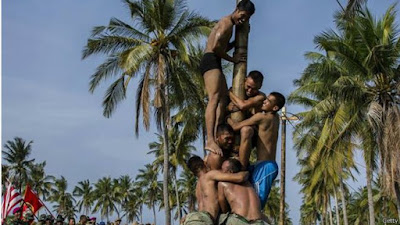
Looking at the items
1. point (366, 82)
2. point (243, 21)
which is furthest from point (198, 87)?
point (243, 21)

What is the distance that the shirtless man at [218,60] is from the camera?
6.72 metres

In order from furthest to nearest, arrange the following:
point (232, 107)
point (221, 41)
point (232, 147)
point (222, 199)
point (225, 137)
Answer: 1. point (221, 41)
2. point (232, 107)
3. point (232, 147)
4. point (225, 137)
5. point (222, 199)

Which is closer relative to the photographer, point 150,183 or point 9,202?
point 9,202

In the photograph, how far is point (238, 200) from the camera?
6.07m

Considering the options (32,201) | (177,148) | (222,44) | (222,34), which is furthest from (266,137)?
(177,148)

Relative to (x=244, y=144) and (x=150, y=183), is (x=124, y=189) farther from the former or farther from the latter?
(x=244, y=144)

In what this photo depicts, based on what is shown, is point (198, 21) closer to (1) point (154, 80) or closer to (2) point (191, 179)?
(1) point (154, 80)

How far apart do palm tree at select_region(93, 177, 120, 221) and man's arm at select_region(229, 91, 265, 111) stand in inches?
3486

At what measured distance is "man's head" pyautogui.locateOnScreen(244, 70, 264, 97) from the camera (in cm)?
671

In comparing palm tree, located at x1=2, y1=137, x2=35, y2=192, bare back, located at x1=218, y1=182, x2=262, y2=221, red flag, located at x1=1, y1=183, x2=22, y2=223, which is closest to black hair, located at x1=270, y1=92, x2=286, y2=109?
bare back, located at x1=218, y1=182, x2=262, y2=221

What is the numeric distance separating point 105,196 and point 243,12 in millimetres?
89454

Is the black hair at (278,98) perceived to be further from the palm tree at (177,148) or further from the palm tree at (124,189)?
the palm tree at (124,189)

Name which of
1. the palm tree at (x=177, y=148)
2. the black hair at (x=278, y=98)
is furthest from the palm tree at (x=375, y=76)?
the black hair at (x=278, y=98)

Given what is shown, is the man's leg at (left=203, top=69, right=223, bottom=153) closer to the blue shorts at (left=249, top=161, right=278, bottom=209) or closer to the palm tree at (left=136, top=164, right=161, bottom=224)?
the blue shorts at (left=249, top=161, right=278, bottom=209)
